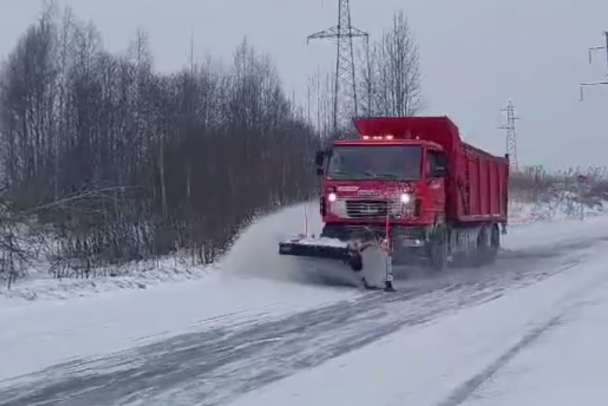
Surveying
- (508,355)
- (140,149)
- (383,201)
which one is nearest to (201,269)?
(383,201)

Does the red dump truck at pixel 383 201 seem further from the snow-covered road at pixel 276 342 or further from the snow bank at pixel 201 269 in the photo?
the snow bank at pixel 201 269

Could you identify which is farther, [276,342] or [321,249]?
[321,249]

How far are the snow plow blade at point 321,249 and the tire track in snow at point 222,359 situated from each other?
1.57m

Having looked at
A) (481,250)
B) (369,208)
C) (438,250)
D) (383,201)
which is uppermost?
(383,201)

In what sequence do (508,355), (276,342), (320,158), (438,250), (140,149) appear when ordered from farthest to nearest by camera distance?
(140,149), (438,250), (320,158), (276,342), (508,355)

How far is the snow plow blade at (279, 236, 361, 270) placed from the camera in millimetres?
16484

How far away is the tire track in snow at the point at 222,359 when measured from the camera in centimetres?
748

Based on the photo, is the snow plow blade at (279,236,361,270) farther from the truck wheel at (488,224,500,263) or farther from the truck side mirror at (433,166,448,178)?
the truck wheel at (488,224,500,263)

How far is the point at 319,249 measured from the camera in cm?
1664

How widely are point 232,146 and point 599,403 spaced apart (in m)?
25.3

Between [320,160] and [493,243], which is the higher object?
[320,160]

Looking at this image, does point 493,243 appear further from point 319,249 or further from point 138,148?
point 138,148

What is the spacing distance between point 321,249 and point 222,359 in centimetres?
759

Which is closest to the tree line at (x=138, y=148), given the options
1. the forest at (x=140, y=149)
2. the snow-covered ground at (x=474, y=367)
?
the forest at (x=140, y=149)
